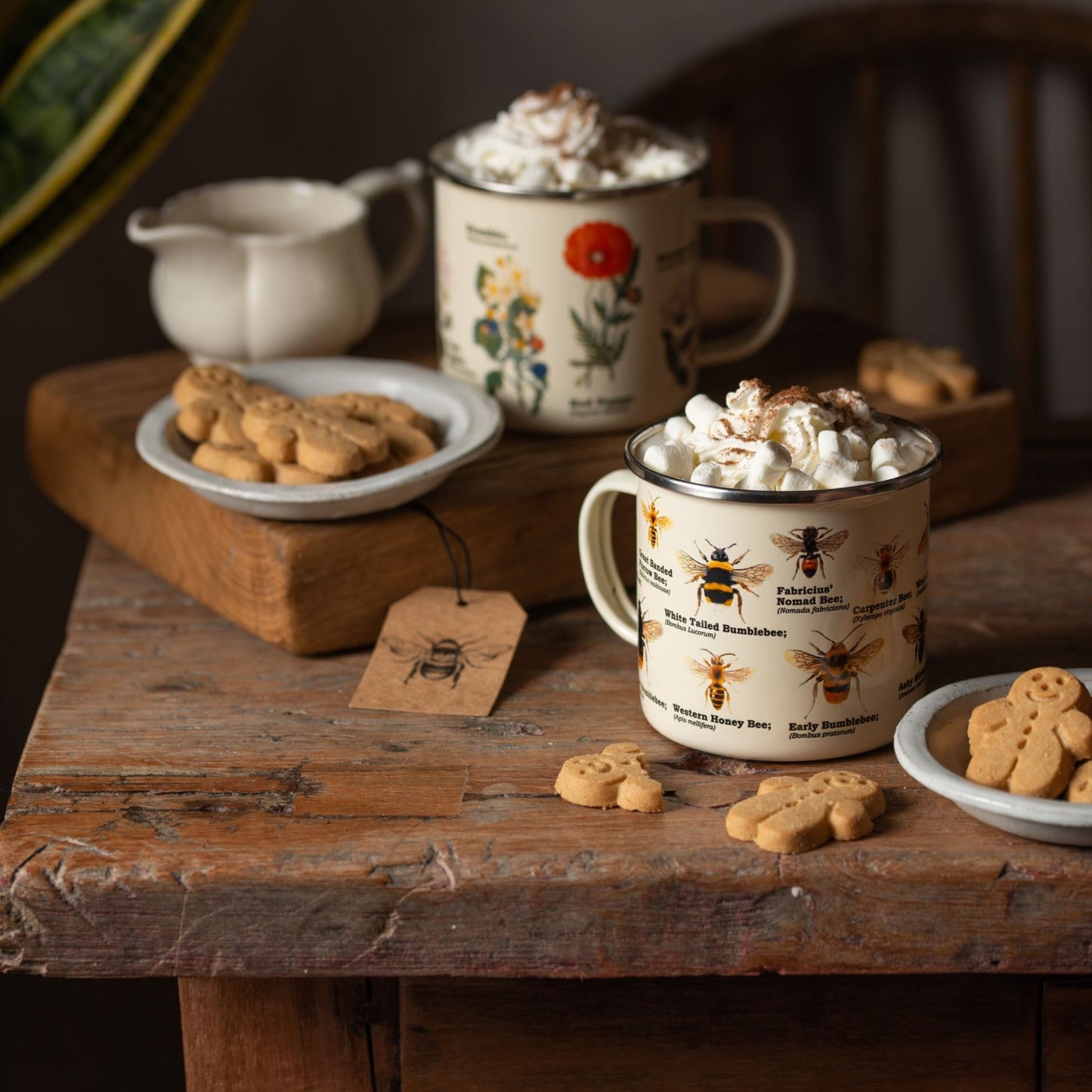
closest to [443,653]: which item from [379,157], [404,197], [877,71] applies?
[404,197]

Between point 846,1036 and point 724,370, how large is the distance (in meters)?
0.49

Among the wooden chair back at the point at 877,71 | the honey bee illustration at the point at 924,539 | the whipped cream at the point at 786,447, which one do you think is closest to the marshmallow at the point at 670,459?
the whipped cream at the point at 786,447

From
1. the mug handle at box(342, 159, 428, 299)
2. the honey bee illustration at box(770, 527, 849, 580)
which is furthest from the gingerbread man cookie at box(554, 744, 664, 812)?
the mug handle at box(342, 159, 428, 299)

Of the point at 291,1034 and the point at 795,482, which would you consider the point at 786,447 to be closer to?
the point at 795,482

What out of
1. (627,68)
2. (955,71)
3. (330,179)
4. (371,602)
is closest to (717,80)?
(627,68)

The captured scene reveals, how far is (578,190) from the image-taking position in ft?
2.64

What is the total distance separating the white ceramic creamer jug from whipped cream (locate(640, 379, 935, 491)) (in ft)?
1.25

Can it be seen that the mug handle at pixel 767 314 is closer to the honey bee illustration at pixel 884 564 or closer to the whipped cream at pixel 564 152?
the whipped cream at pixel 564 152

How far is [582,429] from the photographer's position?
2.87 ft

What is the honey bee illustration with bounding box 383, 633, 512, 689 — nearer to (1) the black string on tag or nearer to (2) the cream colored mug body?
(1) the black string on tag

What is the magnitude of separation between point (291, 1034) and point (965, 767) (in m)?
0.31

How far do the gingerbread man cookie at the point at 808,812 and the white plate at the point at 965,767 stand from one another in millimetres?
26

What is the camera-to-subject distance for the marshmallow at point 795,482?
594 mm

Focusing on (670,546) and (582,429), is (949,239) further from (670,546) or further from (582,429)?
(670,546)
